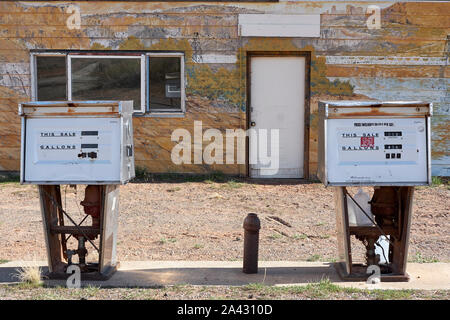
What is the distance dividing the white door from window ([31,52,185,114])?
1.52 m

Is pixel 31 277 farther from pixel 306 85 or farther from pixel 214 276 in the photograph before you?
pixel 306 85

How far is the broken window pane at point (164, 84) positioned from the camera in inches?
501

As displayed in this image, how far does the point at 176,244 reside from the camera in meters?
8.09

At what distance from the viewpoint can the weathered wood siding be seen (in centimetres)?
1249

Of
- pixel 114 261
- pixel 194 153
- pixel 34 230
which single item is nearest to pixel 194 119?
pixel 194 153

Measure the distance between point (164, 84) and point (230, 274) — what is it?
6.90m

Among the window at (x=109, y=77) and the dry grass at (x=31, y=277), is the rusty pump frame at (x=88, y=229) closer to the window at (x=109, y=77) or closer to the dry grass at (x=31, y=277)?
the dry grass at (x=31, y=277)

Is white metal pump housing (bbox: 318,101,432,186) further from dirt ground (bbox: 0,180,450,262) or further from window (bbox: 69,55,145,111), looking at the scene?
window (bbox: 69,55,145,111)

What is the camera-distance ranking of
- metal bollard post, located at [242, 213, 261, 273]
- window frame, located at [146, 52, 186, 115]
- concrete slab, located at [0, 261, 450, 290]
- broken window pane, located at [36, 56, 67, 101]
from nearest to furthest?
concrete slab, located at [0, 261, 450, 290] → metal bollard post, located at [242, 213, 261, 273] → window frame, located at [146, 52, 186, 115] → broken window pane, located at [36, 56, 67, 101]

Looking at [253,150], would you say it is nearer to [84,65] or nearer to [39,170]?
[84,65]

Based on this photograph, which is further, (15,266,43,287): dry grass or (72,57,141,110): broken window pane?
(72,57,141,110): broken window pane

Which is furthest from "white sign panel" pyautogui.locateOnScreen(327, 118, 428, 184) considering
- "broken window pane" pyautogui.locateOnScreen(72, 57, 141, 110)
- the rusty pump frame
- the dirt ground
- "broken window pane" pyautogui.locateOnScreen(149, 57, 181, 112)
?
"broken window pane" pyautogui.locateOnScreen(72, 57, 141, 110)

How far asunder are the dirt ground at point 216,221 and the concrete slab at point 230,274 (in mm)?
453

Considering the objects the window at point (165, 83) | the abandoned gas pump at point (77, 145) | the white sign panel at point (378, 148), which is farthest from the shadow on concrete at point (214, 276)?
the window at point (165, 83)
